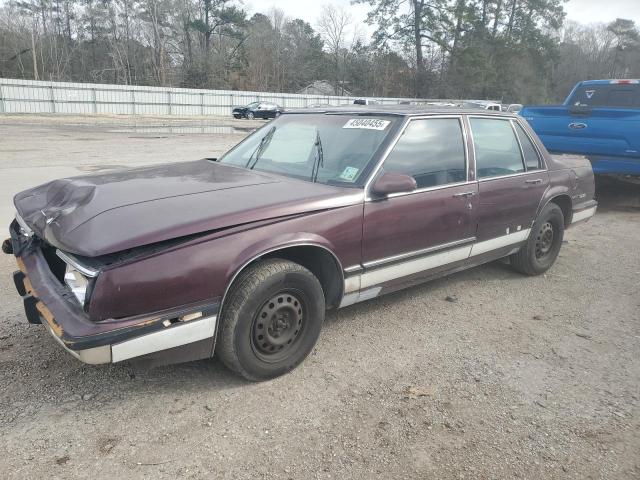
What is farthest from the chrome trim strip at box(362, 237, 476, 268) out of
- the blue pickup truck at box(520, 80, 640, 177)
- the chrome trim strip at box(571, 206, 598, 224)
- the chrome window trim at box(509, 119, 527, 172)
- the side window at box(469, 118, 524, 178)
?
the blue pickup truck at box(520, 80, 640, 177)

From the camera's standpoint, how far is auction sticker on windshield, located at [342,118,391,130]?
12.7 ft

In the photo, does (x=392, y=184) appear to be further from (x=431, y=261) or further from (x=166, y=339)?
(x=166, y=339)

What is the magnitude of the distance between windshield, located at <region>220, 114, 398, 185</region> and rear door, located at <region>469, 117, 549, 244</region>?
108 cm

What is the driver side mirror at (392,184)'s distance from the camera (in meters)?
3.44

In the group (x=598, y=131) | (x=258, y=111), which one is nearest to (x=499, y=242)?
(x=598, y=131)

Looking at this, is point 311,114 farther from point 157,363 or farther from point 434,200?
point 157,363

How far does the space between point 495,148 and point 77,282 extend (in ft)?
11.9

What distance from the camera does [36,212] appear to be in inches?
129

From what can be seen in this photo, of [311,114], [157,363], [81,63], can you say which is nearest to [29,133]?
[311,114]

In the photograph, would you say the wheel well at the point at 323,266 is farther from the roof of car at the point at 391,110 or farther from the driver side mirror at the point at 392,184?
the roof of car at the point at 391,110

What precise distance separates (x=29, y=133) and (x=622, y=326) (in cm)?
2071

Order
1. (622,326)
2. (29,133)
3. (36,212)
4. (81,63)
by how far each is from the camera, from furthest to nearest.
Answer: (81,63)
(29,133)
(622,326)
(36,212)

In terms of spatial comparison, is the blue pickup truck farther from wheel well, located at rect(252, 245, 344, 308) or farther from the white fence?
the white fence

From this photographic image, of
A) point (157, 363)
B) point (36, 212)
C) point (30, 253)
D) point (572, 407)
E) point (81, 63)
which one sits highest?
point (81, 63)
